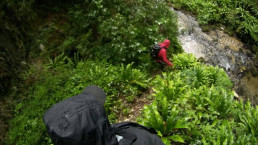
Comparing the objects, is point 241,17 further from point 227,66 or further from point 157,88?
point 157,88

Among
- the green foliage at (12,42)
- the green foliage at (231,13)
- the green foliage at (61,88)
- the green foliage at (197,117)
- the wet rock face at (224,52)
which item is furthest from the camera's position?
the green foliage at (231,13)

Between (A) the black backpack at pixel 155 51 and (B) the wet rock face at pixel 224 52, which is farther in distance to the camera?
(B) the wet rock face at pixel 224 52

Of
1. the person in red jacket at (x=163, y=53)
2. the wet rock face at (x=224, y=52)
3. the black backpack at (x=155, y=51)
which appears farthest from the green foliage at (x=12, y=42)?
the wet rock face at (x=224, y=52)

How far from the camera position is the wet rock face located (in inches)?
340

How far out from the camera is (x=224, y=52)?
971cm

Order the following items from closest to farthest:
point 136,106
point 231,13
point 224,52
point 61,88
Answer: point 136,106
point 61,88
point 224,52
point 231,13

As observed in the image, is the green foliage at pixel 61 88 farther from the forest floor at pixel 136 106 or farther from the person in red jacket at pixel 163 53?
the person in red jacket at pixel 163 53

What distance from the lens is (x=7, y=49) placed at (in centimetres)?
686

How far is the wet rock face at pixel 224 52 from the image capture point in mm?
8625

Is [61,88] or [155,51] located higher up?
[155,51]

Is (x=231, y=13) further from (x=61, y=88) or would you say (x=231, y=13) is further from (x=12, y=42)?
(x=12, y=42)

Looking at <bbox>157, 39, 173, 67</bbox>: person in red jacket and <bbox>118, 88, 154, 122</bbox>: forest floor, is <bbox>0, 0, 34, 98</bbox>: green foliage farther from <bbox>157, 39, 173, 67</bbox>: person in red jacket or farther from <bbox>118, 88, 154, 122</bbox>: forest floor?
<bbox>157, 39, 173, 67</bbox>: person in red jacket

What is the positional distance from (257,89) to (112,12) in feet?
25.4

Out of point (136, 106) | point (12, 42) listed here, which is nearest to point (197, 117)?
point (136, 106)
